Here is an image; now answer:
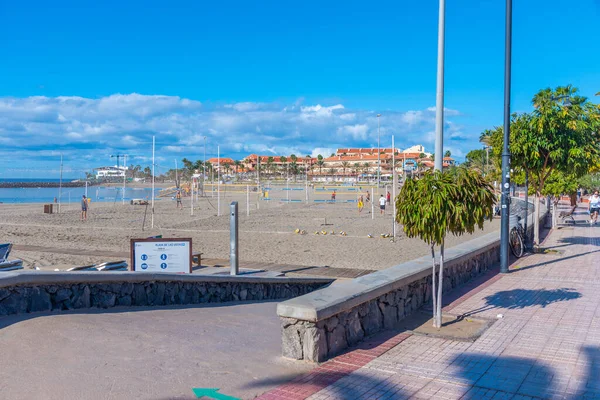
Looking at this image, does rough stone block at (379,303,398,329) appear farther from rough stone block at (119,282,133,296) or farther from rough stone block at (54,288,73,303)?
rough stone block at (54,288,73,303)

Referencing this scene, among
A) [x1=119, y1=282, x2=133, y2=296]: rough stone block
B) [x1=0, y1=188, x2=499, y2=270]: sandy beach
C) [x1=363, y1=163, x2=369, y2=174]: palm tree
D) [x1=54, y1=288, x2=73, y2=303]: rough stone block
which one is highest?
[x1=363, y1=163, x2=369, y2=174]: palm tree

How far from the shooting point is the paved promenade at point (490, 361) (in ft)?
14.5

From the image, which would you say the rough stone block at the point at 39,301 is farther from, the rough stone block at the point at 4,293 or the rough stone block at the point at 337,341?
the rough stone block at the point at 337,341

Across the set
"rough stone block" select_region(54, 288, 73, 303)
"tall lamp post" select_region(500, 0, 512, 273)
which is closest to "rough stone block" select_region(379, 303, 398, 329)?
"rough stone block" select_region(54, 288, 73, 303)

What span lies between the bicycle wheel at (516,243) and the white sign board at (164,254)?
7.44 m

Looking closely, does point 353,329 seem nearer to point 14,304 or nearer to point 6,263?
point 14,304

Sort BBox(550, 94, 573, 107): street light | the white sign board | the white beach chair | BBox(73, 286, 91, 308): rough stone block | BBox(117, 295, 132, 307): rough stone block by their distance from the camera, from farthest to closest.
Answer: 1. BBox(550, 94, 573, 107): street light
2. the white sign board
3. the white beach chair
4. BBox(117, 295, 132, 307): rough stone block
5. BBox(73, 286, 91, 308): rough stone block

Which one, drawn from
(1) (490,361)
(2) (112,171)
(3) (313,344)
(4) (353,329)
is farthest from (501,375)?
(2) (112,171)

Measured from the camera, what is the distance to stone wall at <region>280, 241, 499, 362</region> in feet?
16.4

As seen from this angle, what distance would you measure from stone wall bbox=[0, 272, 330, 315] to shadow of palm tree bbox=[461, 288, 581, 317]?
425 cm

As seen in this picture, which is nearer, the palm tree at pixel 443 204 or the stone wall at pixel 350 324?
the stone wall at pixel 350 324

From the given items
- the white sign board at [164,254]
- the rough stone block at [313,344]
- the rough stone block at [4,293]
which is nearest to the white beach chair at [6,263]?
the white sign board at [164,254]

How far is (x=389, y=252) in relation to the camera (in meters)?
18.1

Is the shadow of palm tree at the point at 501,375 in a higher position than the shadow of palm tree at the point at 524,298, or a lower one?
higher
